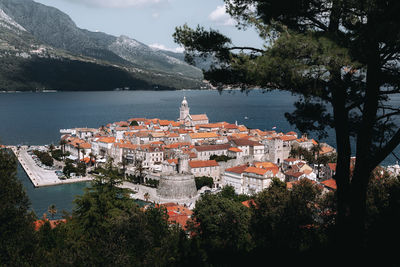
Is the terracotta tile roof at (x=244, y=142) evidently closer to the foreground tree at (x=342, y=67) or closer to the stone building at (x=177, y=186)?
the stone building at (x=177, y=186)

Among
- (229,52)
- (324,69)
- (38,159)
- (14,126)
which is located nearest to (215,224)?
(229,52)

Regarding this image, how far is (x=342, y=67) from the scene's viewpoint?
7672 millimetres

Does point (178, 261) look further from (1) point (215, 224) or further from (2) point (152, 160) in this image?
(2) point (152, 160)

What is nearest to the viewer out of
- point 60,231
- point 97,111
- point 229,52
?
point 229,52

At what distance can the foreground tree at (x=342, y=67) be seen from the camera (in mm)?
7254

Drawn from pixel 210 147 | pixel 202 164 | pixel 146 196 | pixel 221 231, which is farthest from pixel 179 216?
pixel 210 147

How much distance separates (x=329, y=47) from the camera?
735 cm

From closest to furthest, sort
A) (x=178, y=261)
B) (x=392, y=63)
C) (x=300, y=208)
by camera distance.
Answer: (x=392, y=63), (x=178, y=261), (x=300, y=208)

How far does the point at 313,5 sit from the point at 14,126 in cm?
11045

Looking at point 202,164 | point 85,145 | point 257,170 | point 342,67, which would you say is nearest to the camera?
point 342,67

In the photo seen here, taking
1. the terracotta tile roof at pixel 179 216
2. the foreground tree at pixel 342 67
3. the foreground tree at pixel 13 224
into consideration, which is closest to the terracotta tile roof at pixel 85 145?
the terracotta tile roof at pixel 179 216

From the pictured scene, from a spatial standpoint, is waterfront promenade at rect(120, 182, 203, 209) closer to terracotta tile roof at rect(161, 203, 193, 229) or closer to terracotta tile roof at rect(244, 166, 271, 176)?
terracotta tile roof at rect(244, 166, 271, 176)

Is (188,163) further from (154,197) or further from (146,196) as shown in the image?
(146,196)

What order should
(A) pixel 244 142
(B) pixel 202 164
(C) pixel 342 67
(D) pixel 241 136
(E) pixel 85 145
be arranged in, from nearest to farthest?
1. (C) pixel 342 67
2. (B) pixel 202 164
3. (A) pixel 244 142
4. (E) pixel 85 145
5. (D) pixel 241 136
